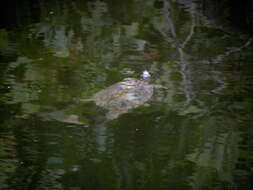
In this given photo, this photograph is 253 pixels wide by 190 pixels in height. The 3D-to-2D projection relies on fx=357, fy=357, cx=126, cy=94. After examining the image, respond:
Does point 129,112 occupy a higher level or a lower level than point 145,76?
lower

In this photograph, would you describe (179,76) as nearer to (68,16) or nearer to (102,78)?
(102,78)

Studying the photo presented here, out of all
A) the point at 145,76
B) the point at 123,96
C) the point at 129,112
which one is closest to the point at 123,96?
the point at 123,96

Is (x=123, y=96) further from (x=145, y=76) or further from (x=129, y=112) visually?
(x=145, y=76)

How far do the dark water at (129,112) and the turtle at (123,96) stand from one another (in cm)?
4

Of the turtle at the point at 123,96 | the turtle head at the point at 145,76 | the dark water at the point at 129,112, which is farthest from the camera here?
the turtle head at the point at 145,76

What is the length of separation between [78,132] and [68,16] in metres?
1.51

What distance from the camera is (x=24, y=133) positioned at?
1.54 metres

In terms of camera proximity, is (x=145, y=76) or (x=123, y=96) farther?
(x=145, y=76)

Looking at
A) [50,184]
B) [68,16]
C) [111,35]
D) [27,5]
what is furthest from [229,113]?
[27,5]

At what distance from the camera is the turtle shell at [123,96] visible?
169cm

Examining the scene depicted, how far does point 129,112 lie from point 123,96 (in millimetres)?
119

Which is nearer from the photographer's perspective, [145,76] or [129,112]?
[129,112]

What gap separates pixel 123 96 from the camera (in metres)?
1.76

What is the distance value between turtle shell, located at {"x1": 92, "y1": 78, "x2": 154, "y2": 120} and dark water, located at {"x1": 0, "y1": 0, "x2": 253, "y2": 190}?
0.15 feet
